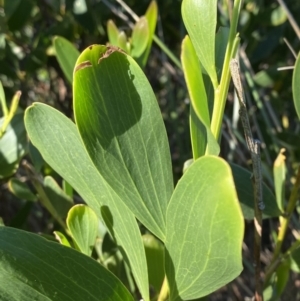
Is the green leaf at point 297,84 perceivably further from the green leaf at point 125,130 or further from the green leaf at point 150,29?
the green leaf at point 150,29

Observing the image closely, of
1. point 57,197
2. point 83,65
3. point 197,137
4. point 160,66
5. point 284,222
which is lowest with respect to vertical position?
point 160,66

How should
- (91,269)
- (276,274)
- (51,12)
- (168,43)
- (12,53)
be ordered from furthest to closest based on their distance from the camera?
(168,43) < (51,12) < (12,53) < (276,274) < (91,269)

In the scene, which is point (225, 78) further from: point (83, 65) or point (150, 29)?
point (150, 29)

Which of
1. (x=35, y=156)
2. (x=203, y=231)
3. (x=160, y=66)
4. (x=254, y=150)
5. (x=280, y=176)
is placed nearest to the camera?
(x=203, y=231)

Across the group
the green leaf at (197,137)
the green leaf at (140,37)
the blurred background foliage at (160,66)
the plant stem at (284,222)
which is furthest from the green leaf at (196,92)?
the blurred background foliage at (160,66)

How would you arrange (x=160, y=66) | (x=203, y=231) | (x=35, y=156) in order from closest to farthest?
(x=203, y=231) < (x=35, y=156) < (x=160, y=66)

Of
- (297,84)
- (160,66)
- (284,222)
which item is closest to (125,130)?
(297,84)

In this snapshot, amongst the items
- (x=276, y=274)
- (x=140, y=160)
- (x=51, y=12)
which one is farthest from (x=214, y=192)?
(x=51, y=12)

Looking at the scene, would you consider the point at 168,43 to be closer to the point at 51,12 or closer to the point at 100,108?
the point at 51,12
